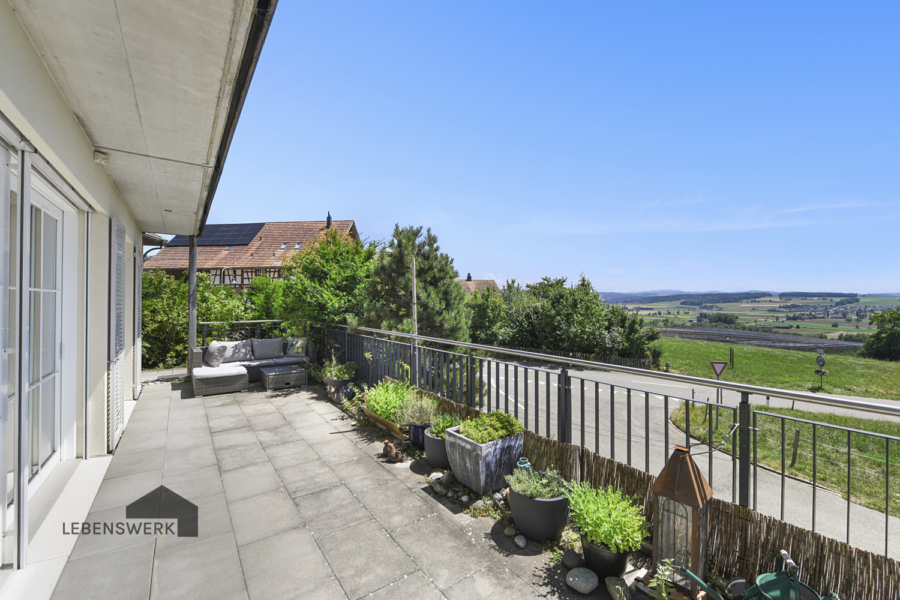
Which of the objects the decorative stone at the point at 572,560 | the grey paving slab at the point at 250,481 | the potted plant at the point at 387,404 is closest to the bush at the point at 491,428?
the decorative stone at the point at 572,560

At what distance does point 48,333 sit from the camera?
2.73 meters

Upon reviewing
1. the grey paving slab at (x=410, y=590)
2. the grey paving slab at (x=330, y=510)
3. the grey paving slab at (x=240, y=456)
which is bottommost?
the grey paving slab at (x=240, y=456)

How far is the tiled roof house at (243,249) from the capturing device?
18.8 meters

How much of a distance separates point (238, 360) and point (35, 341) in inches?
175

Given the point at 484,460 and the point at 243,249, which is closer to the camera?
the point at 484,460

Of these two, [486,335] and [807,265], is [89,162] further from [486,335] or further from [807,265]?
[807,265]

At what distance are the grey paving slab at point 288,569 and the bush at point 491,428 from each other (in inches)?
44.2

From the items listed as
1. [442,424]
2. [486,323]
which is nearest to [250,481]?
[442,424]

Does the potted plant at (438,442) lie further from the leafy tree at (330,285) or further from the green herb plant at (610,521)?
the leafy tree at (330,285)

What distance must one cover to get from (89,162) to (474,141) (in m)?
14.0

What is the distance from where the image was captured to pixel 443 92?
31.5ft

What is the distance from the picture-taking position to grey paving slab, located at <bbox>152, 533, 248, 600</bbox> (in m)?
1.84

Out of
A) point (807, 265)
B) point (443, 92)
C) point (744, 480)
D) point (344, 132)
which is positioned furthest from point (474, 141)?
point (807, 265)

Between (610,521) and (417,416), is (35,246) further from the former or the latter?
(610,521)
